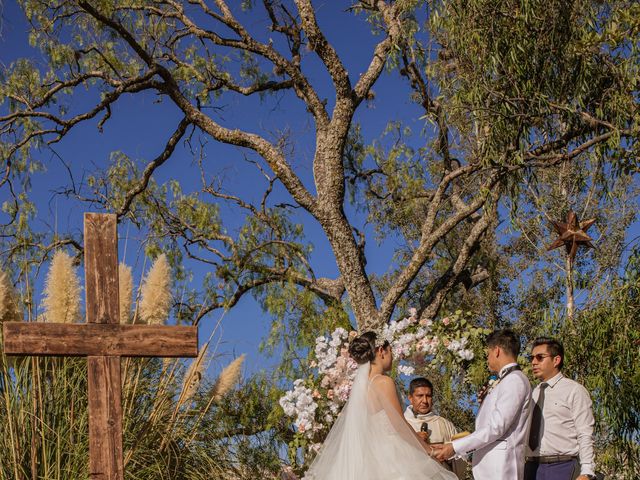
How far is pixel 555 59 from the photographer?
29.1 feet

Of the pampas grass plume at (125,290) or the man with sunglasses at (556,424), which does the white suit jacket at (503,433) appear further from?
the pampas grass plume at (125,290)

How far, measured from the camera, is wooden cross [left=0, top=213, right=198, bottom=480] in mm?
5547

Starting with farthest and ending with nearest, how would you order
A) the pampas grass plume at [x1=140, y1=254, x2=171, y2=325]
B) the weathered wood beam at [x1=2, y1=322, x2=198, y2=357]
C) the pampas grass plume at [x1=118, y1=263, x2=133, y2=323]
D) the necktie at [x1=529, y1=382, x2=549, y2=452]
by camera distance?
the pampas grass plume at [x1=118, y1=263, x2=133, y2=323] < the pampas grass plume at [x1=140, y1=254, x2=171, y2=325] < the weathered wood beam at [x1=2, y1=322, x2=198, y2=357] < the necktie at [x1=529, y1=382, x2=549, y2=452]

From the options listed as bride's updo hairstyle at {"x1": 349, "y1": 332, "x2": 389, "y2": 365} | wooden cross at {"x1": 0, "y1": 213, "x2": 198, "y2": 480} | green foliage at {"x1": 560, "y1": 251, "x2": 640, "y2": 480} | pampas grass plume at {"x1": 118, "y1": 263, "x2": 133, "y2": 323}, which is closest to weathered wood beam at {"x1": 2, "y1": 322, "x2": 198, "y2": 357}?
wooden cross at {"x1": 0, "y1": 213, "x2": 198, "y2": 480}

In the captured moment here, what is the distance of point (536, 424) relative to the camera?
548 cm

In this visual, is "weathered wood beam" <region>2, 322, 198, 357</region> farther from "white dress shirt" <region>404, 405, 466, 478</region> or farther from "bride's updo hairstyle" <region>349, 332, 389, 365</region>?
"white dress shirt" <region>404, 405, 466, 478</region>

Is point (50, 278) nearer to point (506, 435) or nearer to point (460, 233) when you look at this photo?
point (506, 435)

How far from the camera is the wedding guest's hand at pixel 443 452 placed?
521cm

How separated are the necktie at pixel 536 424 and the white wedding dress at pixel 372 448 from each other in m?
0.53

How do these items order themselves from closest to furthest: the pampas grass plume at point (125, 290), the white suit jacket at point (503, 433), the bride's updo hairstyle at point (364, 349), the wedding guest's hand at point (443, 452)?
1. the white suit jacket at point (503, 433)
2. the wedding guest's hand at point (443, 452)
3. the bride's updo hairstyle at point (364, 349)
4. the pampas grass plume at point (125, 290)

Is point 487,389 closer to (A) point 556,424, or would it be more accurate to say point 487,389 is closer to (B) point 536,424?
(B) point 536,424

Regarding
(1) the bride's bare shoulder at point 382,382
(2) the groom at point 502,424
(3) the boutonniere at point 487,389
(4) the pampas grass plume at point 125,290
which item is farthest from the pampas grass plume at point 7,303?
(3) the boutonniere at point 487,389

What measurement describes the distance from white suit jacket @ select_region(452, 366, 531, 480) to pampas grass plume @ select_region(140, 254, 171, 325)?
2.36 m

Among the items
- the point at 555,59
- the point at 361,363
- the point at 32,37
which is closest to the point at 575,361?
the point at 555,59
